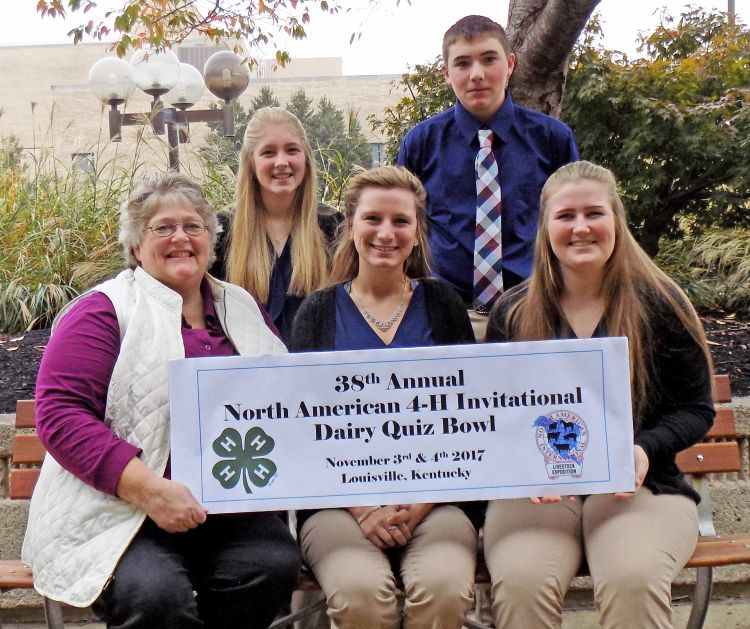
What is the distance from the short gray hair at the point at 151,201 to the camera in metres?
3.39

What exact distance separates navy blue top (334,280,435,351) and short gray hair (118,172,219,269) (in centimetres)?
59

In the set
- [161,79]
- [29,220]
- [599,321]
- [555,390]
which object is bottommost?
[555,390]

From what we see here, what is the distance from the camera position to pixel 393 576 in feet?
10.2

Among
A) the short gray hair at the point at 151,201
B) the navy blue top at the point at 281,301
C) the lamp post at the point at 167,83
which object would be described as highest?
the lamp post at the point at 167,83

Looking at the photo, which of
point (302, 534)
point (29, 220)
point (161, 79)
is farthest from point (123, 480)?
point (161, 79)

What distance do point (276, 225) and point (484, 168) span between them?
92 cm

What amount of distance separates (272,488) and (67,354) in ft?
2.56

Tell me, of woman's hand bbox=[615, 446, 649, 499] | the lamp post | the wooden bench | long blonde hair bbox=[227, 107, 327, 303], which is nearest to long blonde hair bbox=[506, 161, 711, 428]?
woman's hand bbox=[615, 446, 649, 499]

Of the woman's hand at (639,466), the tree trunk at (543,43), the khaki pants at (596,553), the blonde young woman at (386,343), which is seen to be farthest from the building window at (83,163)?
the woman's hand at (639,466)

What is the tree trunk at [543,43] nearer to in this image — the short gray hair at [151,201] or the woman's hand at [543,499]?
the short gray hair at [151,201]

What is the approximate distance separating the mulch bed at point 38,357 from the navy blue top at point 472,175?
2.01m

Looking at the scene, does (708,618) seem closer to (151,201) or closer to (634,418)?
(634,418)

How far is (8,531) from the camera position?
4.50m

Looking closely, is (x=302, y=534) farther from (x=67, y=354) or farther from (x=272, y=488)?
(x=67, y=354)
